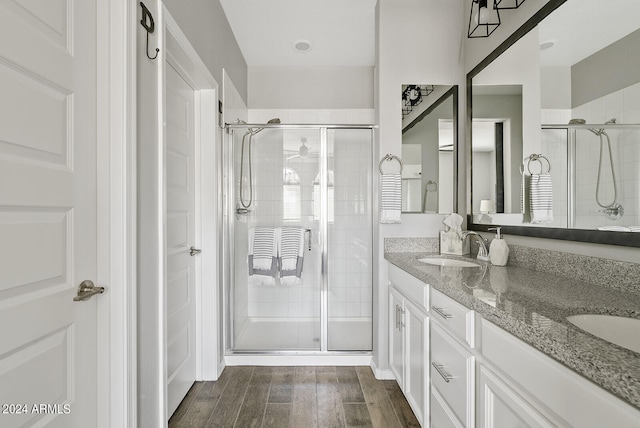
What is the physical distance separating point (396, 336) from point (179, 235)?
1.57m

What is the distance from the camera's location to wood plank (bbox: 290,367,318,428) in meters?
1.90

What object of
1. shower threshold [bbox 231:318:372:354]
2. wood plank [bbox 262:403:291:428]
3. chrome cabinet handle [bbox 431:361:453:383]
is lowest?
wood plank [bbox 262:403:291:428]

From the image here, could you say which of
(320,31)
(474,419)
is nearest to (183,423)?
(474,419)

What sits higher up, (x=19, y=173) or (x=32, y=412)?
(x=19, y=173)

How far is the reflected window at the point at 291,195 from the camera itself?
2865 millimetres

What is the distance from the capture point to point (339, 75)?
11.9 feet

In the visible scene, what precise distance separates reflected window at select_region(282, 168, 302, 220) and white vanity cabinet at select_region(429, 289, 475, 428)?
1578 mm

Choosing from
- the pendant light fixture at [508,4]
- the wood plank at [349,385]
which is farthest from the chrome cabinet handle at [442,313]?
the pendant light fixture at [508,4]

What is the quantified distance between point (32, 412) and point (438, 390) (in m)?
1.50

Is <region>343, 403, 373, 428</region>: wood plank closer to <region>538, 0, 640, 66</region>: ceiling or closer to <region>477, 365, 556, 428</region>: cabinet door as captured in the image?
<region>477, 365, 556, 428</region>: cabinet door

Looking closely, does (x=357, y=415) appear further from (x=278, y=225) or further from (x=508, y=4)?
(x=508, y=4)

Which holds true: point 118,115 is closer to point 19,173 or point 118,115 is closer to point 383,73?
→ point 19,173

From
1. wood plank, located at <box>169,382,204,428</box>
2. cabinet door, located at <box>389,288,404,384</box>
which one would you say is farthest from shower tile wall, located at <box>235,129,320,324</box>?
cabinet door, located at <box>389,288,404,384</box>

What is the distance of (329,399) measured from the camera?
6.99ft
